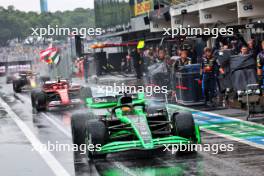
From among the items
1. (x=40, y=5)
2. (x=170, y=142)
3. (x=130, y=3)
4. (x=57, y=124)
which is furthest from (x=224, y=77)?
(x=40, y=5)

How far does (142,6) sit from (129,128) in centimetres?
3609

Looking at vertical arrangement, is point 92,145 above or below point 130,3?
below

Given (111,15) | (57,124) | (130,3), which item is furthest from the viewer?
(111,15)

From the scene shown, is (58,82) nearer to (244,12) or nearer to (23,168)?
(244,12)

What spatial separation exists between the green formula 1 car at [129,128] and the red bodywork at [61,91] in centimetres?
952

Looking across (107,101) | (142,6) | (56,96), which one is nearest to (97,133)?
(107,101)

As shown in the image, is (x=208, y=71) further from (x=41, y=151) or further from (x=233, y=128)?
(x=41, y=151)

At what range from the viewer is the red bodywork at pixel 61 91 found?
77.5ft

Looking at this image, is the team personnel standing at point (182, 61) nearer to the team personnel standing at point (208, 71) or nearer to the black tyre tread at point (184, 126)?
the team personnel standing at point (208, 71)

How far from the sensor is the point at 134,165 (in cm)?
1159

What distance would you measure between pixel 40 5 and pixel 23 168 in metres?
101

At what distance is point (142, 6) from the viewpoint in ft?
158

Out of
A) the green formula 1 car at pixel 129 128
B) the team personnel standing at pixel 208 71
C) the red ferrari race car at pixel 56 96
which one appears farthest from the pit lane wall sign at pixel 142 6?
the green formula 1 car at pixel 129 128

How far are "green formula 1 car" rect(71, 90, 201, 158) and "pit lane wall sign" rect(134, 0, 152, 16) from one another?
3199cm
